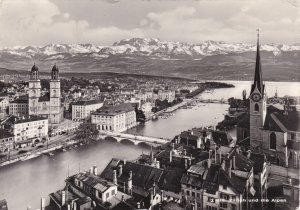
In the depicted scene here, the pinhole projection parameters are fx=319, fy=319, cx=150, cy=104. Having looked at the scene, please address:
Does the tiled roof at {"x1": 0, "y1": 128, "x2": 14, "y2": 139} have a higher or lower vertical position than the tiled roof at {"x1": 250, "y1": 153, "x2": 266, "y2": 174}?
lower

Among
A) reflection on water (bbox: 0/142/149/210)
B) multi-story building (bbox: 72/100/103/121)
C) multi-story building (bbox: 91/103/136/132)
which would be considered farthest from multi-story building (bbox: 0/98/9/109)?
reflection on water (bbox: 0/142/149/210)

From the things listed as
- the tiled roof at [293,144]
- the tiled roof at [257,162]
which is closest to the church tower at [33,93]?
the tiled roof at [293,144]

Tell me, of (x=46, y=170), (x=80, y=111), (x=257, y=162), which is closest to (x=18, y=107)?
(x=80, y=111)

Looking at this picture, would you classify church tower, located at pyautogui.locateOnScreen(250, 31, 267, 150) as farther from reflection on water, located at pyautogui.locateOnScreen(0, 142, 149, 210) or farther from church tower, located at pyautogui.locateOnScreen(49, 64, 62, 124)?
church tower, located at pyautogui.locateOnScreen(49, 64, 62, 124)

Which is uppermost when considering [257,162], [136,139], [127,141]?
[257,162]

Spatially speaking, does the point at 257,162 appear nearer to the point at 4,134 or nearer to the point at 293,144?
the point at 293,144

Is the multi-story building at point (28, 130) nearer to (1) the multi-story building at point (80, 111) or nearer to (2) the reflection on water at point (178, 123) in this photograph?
(2) the reflection on water at point (178, 123)

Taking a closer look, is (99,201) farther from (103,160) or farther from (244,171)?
(103,160)
